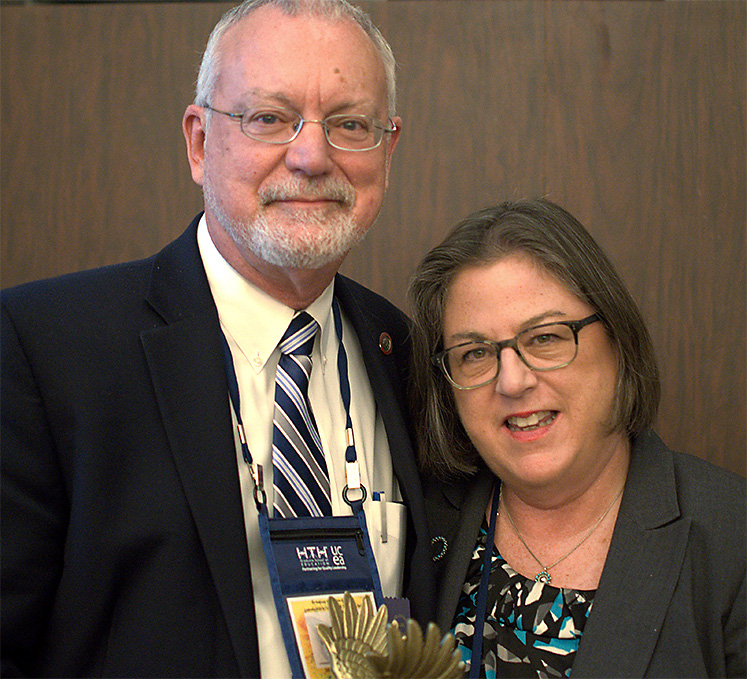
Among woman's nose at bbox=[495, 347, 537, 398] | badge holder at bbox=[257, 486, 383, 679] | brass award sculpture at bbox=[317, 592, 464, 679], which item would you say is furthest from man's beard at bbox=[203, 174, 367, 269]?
brass award sculpture at bbox=[317, 592, 464, 679]

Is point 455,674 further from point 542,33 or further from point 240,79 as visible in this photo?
point 542,33

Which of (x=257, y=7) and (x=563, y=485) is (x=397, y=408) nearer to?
(x=563, y=485)

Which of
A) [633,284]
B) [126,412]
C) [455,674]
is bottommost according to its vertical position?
[455,674]

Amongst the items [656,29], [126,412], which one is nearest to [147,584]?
[126,412]

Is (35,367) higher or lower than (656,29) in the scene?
lower

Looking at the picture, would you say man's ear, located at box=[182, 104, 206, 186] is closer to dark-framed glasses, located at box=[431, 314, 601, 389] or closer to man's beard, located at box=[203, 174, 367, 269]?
man's beard, located at box=[203, 174, 367, 269]

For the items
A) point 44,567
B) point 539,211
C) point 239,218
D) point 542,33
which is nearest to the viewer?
point 44,567

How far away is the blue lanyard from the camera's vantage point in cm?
175

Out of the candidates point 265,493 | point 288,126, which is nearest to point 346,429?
point 265,493

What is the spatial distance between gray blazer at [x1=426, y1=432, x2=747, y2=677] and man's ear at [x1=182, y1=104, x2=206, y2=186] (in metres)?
1.15

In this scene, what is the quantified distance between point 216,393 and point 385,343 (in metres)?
0.63

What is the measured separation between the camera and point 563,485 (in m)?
1.93

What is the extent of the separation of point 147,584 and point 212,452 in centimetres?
28

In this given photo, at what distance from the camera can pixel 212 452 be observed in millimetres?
1674
